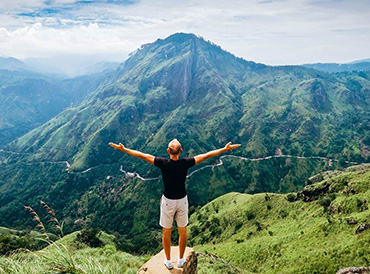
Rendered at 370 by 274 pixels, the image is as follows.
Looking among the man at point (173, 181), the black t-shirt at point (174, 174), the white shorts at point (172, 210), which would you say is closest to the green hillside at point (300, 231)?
the white shorts at point (172, 210)

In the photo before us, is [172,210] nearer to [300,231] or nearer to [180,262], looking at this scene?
[180,262]

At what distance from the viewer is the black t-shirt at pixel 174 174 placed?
1055 centimetres

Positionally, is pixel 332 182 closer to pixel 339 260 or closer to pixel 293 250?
pixel 293 250

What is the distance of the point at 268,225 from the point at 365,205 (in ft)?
86.6

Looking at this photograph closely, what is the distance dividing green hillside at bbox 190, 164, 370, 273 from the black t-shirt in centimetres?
3888

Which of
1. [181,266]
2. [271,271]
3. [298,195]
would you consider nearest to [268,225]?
[298,195]

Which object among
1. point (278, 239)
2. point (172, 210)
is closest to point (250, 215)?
point (278, 239)

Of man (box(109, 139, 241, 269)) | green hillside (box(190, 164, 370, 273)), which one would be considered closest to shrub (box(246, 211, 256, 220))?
green hillside (box(190, 164, 370, 273))

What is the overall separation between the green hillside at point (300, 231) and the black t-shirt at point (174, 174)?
128 feet

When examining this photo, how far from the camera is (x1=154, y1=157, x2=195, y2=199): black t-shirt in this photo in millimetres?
10547

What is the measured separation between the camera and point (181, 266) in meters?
12.4

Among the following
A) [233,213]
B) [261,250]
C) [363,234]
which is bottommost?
[233,213]

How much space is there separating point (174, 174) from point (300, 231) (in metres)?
55.9

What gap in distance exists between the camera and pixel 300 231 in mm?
56062
